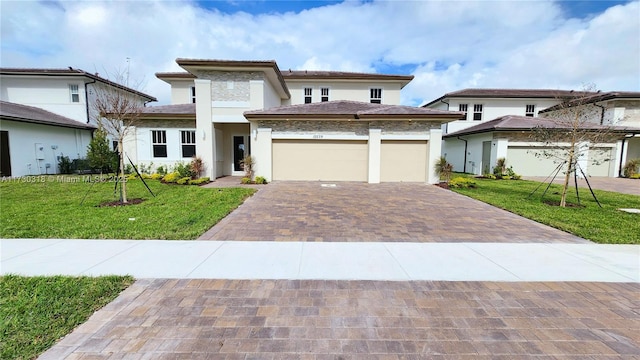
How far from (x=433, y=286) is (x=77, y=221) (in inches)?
321

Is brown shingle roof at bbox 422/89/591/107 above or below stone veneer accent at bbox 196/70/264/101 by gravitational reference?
above

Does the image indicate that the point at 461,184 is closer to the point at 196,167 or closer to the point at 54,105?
the point at 196,167

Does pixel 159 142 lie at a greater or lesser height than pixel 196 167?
greater

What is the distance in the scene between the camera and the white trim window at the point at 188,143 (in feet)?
56.6

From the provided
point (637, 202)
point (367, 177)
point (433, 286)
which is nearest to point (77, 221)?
point (433, 286)

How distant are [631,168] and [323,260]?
26801mm

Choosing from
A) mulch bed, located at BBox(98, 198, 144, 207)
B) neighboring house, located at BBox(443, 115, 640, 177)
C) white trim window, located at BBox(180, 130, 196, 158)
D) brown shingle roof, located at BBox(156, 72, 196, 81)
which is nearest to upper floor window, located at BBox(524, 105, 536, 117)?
neighboring house, located at BBox(443, 115, 640, 177)

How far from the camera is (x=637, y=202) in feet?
33.8

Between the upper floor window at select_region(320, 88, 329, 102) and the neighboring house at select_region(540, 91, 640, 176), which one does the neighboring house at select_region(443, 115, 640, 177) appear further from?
the upper floor window at select_region(320, 88, 329, 102)

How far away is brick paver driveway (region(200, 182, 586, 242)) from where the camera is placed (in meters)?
6.08

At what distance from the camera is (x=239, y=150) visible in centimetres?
1833

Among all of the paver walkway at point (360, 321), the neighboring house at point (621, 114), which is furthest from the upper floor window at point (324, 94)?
the paver walkway at point (360, 321)

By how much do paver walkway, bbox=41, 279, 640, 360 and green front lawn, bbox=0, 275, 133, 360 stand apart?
174 millimetres

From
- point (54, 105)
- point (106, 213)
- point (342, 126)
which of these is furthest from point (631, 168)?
point (54, 105)
